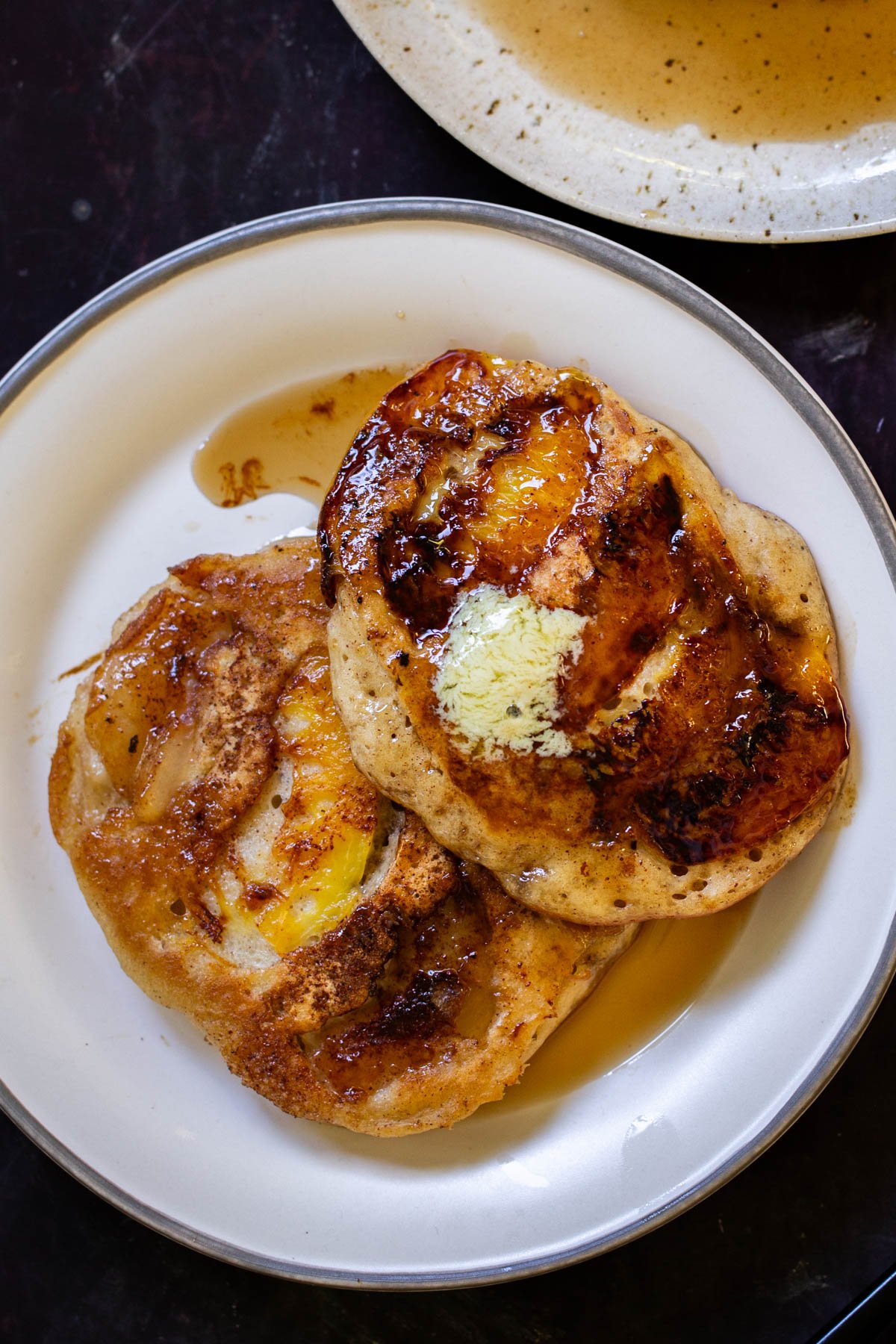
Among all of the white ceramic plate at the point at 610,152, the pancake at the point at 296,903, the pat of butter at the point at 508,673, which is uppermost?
the white ceramic plate at the point at 610,152

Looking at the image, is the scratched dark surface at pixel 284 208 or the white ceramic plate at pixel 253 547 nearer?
the white ceramic plate at pixel 253 547

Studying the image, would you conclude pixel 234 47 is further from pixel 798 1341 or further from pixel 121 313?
pixel 798 1341

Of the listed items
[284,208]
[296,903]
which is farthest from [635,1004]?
[284,208]

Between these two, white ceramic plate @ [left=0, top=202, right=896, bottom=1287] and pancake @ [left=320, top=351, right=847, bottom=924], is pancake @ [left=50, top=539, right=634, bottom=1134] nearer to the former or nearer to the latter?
pancake @ [left=320, top=351, right=847, bottom=924]

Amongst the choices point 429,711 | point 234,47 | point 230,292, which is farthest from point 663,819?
point 234,47

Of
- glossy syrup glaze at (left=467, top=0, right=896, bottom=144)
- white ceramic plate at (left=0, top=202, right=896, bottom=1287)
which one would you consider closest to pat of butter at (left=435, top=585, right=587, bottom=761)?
white ceramic plate at (left=0, top=202, right=896, bottom=1287)

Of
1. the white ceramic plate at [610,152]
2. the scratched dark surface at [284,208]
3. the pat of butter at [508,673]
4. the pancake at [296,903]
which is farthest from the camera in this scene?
the scratched dark surface at [284,208]

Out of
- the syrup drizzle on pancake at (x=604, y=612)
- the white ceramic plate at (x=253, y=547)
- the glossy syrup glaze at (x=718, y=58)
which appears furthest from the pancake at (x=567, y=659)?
the glossy syrup glaze at (x=718, y=58)

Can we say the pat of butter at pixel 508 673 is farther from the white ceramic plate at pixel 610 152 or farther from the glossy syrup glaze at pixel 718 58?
the glossy syrup glaze at pixel 718 58
